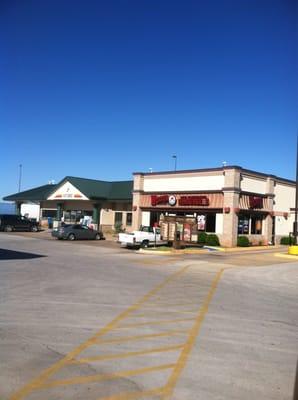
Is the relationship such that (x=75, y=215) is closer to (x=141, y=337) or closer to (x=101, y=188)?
(x=101, y=188)

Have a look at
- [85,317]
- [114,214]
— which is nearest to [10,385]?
[85,317]

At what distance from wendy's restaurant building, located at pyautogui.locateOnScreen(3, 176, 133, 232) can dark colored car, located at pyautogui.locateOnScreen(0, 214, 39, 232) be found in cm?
299

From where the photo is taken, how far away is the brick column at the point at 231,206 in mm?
33875

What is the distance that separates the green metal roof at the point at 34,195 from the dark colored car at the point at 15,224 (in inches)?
209

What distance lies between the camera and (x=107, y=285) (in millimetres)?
13961

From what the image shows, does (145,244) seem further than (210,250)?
Yes

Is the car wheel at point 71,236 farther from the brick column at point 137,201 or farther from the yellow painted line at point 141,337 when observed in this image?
the yellow painted line at point 141,337

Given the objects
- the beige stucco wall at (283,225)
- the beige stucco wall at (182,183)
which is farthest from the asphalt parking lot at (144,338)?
the beige stucco wall at (283,225)

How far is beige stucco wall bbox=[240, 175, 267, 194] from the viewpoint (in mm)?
35500

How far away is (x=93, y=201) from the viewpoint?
47000 millimetres

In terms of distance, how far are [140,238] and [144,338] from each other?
23.8 metres

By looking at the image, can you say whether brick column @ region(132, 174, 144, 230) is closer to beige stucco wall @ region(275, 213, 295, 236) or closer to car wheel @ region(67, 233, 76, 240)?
car wheel @ region(67, 233, 76, 240)

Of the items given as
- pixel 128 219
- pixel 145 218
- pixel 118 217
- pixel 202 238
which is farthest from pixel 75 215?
pixel 202 238

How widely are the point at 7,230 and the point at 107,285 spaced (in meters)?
34.6
